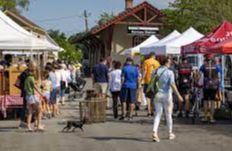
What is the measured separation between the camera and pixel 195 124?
17922 mm

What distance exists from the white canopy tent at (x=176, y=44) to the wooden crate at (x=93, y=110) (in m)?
8.57

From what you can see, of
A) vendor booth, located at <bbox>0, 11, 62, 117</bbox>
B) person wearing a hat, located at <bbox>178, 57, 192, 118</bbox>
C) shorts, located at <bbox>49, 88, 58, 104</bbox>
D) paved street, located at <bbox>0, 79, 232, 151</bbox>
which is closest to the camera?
paved street, located at <bbox>0, 79, 232, 151</bbox>

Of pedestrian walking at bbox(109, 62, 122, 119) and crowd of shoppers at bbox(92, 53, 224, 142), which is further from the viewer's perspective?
pedestrian walking at bbox(109, 62, 122, 119)

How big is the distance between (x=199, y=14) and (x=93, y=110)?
32.3 metres

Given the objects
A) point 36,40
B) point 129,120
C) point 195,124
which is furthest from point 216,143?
point 36,40

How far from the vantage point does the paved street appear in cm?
1355

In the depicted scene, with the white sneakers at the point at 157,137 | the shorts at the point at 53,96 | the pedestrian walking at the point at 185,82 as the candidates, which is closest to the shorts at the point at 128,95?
the pedestrian walking at the point at 185,82

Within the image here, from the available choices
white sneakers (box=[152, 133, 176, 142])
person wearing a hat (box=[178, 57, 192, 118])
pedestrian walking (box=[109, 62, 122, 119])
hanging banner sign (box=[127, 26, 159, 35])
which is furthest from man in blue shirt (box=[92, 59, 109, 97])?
hanging banner sign (box=[127, 26, 159, 35])

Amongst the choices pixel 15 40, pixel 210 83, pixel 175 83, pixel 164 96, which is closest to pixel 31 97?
pixel 164 96

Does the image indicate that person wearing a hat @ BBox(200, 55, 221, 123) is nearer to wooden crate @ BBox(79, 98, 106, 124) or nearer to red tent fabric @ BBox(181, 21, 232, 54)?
wooden crate @ BBox(79, 98, 106, 124)

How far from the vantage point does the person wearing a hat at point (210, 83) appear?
701 inches

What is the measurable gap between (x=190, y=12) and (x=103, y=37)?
30.9 ft

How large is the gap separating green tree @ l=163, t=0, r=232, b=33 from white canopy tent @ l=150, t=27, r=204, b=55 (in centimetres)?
1958

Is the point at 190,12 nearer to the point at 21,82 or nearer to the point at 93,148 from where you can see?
the point at 21,82
